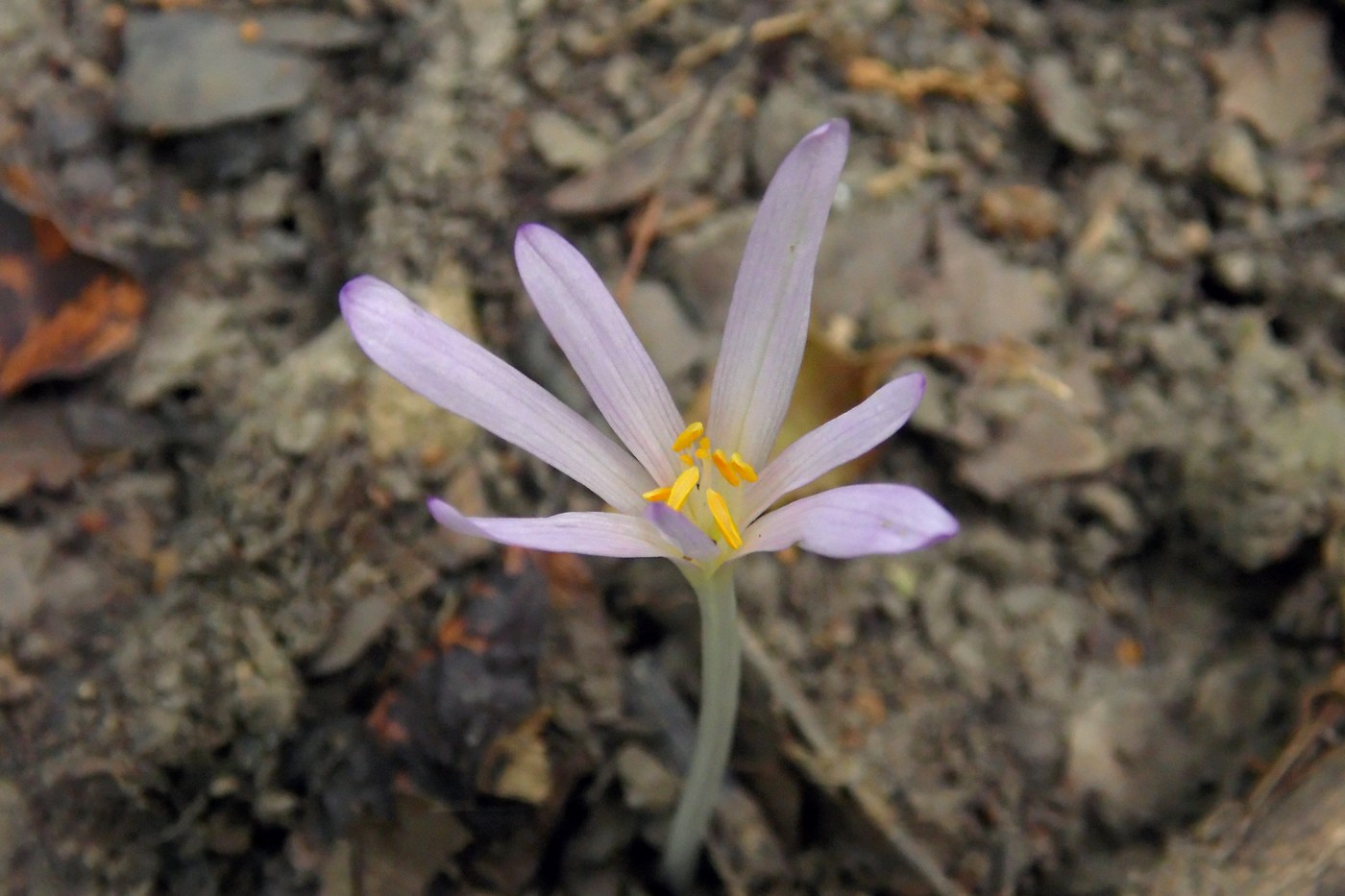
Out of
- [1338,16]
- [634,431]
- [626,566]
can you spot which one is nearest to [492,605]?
[626,566]

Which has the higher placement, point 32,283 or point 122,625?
point 32,283

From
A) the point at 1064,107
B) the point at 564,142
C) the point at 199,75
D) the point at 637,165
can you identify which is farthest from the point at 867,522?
the point at 199,75

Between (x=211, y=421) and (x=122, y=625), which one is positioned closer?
(x=122, y=625)

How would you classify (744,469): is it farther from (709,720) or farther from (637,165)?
(637,165)

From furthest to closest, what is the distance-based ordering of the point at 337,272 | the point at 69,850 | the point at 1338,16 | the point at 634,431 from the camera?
the point at 1338,16 → the point at 337,272 → the point at 69,850 → the point at 634,431

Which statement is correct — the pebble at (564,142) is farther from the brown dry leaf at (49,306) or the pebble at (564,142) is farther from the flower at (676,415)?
the flower at (676,415)

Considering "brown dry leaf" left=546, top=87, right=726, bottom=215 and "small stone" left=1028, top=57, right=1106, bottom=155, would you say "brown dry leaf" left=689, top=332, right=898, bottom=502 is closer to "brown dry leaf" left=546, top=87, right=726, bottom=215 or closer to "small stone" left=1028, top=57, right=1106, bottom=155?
"brown dry leaf" left=546, top=87, right=726, bottom=215

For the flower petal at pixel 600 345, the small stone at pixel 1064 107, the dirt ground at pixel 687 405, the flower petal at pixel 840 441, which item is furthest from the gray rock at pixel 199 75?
the small stone at pixel 1064 107

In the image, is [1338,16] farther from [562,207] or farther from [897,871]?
[897,871]
